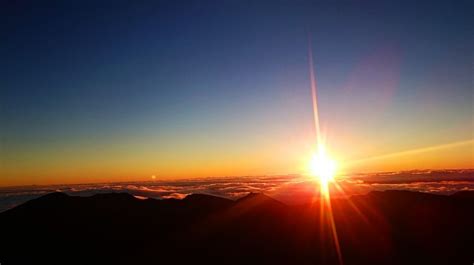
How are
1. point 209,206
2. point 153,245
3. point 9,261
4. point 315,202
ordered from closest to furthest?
1. point 9,261
2. point 153,245
3. point 209,206
4. point 315,202

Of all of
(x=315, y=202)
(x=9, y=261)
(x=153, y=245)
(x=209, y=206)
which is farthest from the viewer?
(x=315, y=202)

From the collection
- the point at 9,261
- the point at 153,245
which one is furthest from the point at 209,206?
the point at 9,261

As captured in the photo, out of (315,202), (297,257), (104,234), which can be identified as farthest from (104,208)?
(315,202)

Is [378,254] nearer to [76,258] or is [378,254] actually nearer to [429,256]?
[429,256]

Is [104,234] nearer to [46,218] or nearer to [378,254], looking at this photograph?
[46,218]

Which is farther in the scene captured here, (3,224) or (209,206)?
(209,206)

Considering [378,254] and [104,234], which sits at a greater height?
[104,234]
